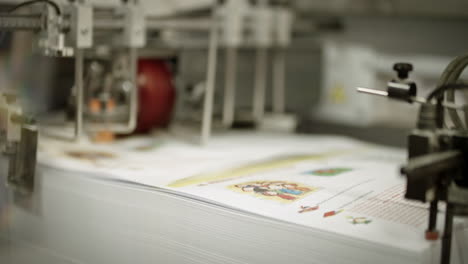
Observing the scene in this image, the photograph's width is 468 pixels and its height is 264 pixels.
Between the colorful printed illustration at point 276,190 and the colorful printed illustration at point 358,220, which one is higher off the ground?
the colorful printed illustration at point 276,190

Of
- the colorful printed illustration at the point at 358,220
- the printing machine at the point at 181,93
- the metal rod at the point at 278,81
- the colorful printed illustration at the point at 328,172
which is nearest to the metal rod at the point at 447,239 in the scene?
the printing machine at the point at 181,93

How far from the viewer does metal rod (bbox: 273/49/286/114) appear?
71.0 inches

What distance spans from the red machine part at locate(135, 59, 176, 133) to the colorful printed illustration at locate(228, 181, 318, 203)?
2.20 feet

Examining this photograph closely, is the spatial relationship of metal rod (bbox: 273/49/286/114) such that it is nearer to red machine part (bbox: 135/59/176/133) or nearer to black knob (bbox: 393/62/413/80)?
red machine part (bbox: 135/59/176/133)

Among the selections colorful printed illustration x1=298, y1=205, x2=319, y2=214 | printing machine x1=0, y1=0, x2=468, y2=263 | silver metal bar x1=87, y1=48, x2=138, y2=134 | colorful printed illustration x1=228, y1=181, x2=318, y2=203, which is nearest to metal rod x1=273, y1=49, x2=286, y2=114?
printing machine x1=0, y1=0, x2=468, y2=263

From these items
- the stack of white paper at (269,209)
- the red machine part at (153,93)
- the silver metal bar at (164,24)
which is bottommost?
the stack of white paper at (269,209)

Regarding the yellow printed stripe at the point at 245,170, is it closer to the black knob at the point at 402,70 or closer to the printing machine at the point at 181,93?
the printing machine at the point at 181,93

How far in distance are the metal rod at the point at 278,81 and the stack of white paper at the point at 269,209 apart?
0.67m

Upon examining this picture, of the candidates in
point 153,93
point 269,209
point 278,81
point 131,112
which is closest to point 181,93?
point 153,93

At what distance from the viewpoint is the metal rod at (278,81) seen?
1.80 meters

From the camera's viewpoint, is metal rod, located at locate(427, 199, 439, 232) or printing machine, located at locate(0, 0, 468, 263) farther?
printing machine, located at locate(0, 0, 468, 263)

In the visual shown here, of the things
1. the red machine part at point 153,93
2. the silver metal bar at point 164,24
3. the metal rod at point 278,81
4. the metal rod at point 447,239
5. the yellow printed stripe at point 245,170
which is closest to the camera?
the metal rod at point 447,239

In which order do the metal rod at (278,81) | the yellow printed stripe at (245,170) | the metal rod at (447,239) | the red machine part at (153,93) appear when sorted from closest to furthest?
the metal rod at (447,239)
the yellow printed stripe at (245,170)
the red machine part at (153,93)
the metal rod at (278,81)

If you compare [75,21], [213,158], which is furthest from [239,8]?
[75,21]
